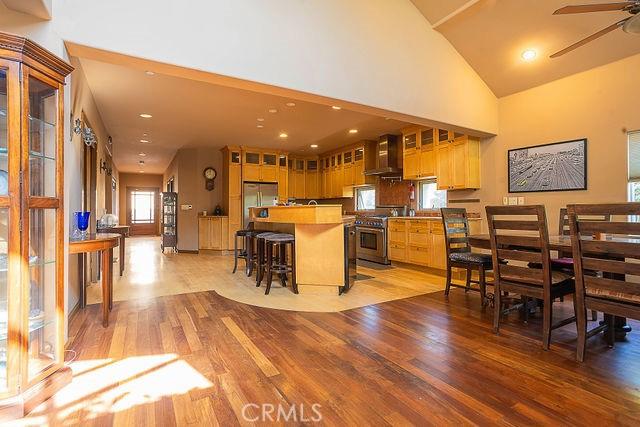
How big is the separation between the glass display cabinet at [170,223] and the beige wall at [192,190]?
23 centimetres

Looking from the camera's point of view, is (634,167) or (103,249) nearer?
(103,249)

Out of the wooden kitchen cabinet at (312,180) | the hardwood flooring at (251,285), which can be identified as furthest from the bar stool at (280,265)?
the wooden kitchen cabinet at (312,180)

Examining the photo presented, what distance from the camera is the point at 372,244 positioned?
6.09 m

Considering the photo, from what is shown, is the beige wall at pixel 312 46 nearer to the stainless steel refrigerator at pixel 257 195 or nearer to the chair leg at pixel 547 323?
the chair leg at pixel 547 323

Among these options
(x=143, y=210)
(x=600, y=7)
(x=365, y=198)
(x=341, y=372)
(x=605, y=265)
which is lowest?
(x=341, y=372)

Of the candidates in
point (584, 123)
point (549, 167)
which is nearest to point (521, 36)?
point (584, 123)

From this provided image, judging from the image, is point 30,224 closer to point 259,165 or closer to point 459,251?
point 459,251

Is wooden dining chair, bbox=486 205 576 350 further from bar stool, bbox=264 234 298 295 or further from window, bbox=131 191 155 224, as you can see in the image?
window, bbox=131 191 155 224

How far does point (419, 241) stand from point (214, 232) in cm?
477

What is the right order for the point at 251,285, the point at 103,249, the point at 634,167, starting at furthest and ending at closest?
the point at 251,285, the point at 634,167, the point at 103,249

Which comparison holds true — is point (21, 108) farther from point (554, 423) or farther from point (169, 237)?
point (169, 237)

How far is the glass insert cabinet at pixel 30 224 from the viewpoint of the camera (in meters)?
1.62

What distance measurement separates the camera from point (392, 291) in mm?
4016

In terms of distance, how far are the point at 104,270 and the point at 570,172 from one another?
16.7 feet
